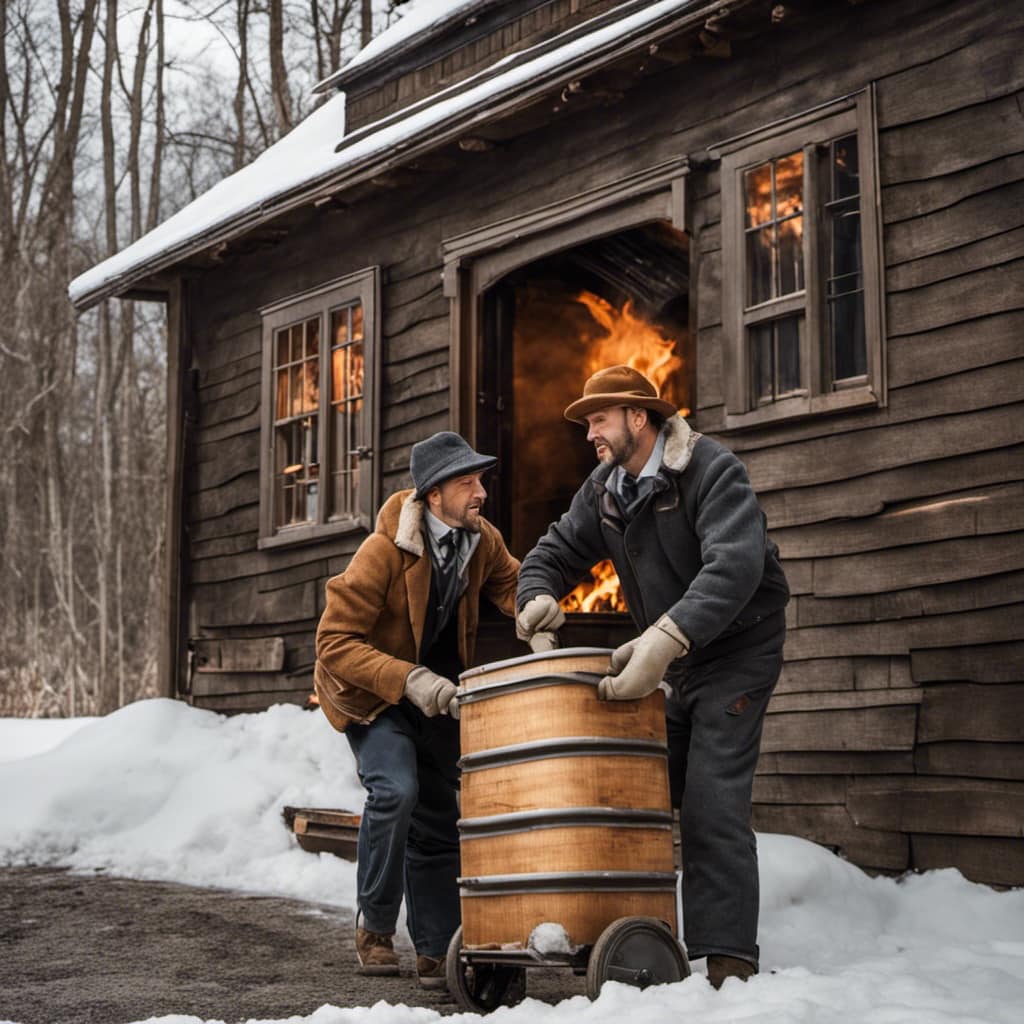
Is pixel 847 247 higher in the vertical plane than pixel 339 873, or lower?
higher

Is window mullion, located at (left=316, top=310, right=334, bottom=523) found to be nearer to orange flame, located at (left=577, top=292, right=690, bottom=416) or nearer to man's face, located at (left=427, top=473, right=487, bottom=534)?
orange flame, located at (left=577, top=292, right=690, bottom=416)

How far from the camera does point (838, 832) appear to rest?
7.02 metres

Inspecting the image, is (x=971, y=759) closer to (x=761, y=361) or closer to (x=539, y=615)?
(x=761, y=361)

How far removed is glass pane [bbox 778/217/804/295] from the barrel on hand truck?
3.72 metres

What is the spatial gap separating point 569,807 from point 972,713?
2.91 meters

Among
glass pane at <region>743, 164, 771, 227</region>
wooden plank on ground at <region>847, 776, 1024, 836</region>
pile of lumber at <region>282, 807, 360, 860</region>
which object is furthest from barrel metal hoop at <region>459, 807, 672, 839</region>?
glass pane at <region>743, 164, 771, 227</region>

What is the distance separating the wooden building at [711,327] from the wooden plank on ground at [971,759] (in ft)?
0.05

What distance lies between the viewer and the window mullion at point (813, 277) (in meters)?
7.32

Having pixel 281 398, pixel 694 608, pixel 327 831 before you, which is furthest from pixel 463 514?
pixel 281 398

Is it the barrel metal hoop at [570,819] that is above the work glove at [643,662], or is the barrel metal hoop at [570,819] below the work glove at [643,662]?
below

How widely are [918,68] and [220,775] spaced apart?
5.86m

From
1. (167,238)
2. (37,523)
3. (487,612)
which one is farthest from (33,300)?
(487,612)

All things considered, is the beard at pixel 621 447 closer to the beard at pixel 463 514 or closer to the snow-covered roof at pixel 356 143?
the beard at pixel 463 514

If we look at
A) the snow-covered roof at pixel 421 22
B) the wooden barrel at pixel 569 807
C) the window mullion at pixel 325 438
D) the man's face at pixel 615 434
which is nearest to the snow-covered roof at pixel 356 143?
the snow-covered roof at pixel 421 22
